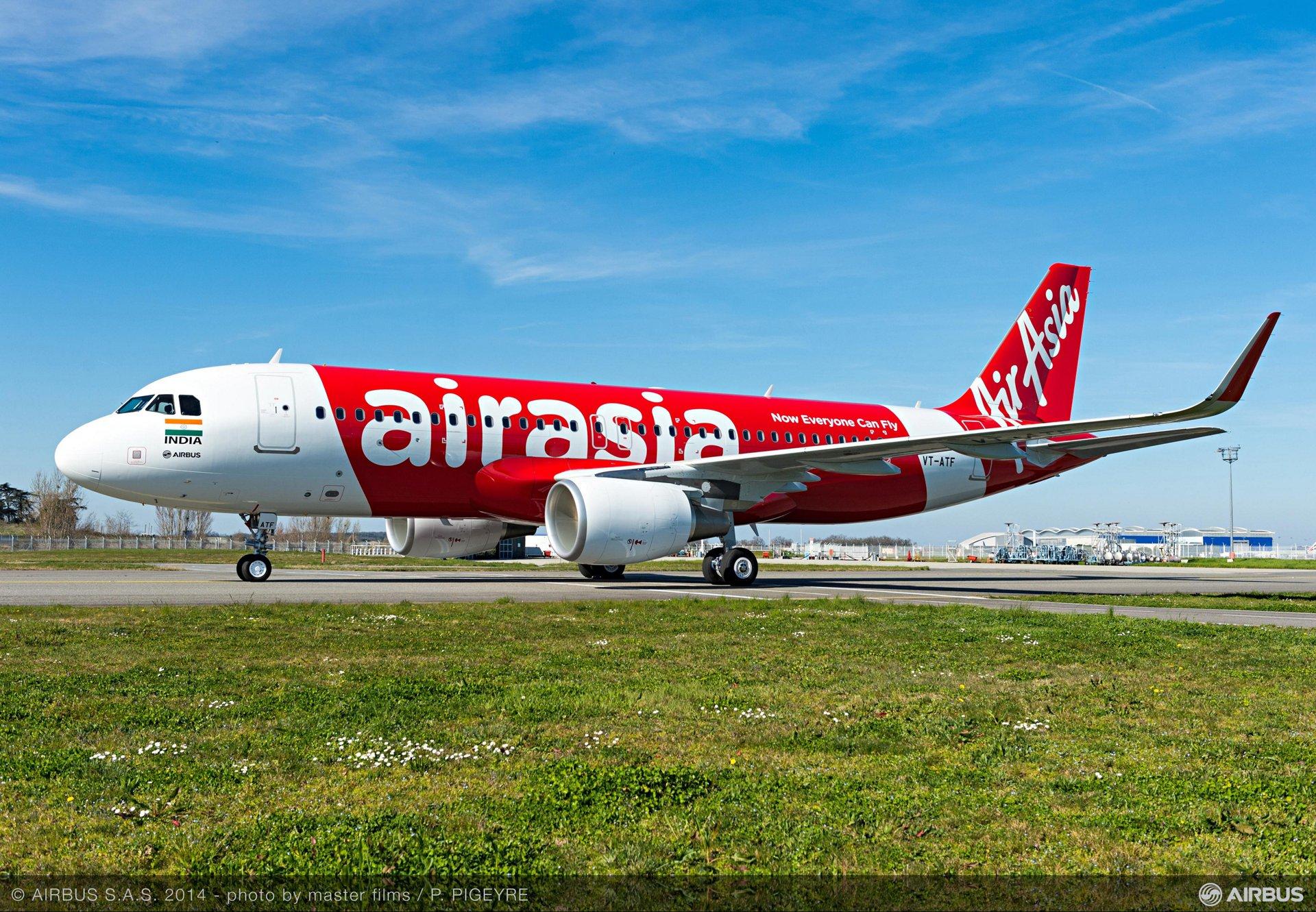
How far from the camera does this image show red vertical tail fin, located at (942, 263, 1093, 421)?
102ft

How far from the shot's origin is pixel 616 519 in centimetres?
2033

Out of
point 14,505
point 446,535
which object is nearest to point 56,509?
point 14,505

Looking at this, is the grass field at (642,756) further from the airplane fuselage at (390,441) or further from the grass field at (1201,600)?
the airplane fuselage at (390,441)

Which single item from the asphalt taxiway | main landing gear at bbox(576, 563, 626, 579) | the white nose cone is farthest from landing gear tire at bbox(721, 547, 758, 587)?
the white nose cone

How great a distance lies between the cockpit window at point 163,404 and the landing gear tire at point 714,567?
11.5m

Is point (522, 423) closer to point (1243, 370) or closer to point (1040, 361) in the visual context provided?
point (1243, 370)

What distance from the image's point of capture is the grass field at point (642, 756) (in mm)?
4316

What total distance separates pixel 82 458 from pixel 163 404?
1749 millimetres

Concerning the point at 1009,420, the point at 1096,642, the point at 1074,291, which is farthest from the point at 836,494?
the point at 1096,642

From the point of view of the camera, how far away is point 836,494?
86.7 ft

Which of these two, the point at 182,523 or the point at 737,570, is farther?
the point at 182,523

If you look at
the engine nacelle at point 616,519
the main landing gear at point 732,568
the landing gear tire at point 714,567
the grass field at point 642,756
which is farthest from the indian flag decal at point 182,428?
the main landing gear at point 732,568

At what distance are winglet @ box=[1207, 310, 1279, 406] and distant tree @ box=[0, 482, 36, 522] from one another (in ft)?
344

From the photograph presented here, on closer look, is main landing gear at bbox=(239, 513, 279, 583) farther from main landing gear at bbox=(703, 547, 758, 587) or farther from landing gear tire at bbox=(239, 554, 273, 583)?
main landing gear at bbox=(703, 547, 758, 587)
